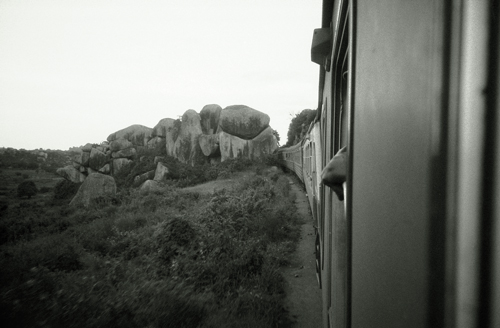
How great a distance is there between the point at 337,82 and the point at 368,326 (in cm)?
167

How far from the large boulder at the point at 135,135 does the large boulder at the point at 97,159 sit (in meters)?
4.59

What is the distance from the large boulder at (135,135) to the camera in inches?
1254

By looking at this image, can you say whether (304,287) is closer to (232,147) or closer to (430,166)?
(430,166)

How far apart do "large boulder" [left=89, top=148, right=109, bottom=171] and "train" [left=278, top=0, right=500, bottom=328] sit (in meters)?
30.6

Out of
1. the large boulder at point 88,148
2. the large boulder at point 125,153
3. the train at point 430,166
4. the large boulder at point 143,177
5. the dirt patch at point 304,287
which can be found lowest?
the large boulder at point 143,177

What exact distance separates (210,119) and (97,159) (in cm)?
1181

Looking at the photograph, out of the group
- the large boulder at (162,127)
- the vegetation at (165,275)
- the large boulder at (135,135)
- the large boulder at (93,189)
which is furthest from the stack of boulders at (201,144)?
the vegetation at (165,275)

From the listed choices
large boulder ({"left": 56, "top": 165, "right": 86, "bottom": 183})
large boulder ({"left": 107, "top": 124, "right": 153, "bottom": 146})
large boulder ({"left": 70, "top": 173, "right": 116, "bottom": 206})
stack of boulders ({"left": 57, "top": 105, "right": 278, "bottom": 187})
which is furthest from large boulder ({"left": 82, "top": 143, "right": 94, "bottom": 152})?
large boulder ({"left": 70, "top": 173, "right": 116, "bottom": 206})

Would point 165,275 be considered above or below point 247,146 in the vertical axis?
below

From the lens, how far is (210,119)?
93.4 ft

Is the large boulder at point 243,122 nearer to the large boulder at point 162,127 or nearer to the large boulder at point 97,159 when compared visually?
the large boulder at point 162,127

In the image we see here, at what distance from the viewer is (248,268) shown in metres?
5.01

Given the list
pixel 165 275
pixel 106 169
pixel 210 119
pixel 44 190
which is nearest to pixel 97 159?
pixel 106 169

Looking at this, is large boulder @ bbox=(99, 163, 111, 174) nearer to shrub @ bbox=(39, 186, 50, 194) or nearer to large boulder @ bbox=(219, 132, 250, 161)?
shrub @ bbox=(39, 186, 50, 194)
